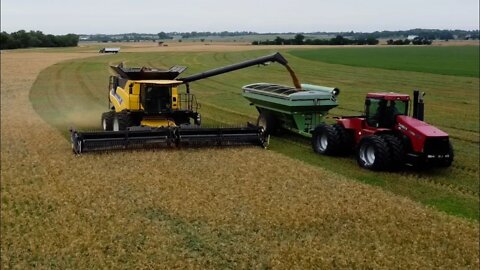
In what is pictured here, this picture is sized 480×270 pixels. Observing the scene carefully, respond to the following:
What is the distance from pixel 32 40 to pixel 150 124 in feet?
244

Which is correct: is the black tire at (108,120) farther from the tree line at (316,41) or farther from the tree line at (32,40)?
the tree line at (316,41)

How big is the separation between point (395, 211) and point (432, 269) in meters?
2.28

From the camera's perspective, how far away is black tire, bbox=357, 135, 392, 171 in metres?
12.7

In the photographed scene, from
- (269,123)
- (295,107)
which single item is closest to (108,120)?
(269,123)

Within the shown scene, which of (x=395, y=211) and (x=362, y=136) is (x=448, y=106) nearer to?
(x=362, y=136)

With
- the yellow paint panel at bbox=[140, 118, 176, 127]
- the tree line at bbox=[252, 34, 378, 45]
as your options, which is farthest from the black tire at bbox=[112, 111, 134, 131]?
the tree line at bbox=[252, 34, 378, 45]

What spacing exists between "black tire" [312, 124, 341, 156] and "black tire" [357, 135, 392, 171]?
903mm

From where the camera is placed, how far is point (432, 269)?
785 centimetres

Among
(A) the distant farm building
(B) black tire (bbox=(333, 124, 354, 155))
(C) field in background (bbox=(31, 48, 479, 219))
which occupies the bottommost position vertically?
(C) field in background (bbox=(31, 48, 479, 219))

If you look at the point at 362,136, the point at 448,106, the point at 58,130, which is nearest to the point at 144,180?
the point at 362,136

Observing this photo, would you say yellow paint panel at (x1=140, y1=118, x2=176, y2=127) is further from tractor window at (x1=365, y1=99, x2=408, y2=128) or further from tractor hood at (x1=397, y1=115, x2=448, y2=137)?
tractor hood at (x1=397, y1=115, x2=448, y2=137)

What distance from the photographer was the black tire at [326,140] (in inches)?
567

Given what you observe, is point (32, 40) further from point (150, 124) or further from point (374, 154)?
point (374, 154)

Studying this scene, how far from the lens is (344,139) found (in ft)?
47.4
